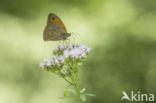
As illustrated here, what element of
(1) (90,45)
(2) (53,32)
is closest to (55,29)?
(2) (53,32)

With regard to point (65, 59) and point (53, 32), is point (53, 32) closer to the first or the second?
point (53, 32)

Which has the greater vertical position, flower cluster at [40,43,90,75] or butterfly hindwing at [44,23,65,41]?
butterfly hindwing at [44,23,65,41]

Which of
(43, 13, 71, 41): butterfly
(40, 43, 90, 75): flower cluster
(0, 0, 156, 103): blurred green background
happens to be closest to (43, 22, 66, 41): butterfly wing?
(43, 13, 71, 41): butterfly

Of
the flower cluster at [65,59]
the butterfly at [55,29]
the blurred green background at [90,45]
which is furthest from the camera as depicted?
the blurred green background at [90,45]

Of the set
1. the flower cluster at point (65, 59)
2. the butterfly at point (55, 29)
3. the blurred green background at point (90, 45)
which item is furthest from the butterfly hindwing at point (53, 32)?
the blurred green background at point (90, 45)

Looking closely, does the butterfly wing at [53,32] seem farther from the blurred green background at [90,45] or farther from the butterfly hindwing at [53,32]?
the blurred green background at [90,45]

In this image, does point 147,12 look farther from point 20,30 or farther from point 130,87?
point 20,30

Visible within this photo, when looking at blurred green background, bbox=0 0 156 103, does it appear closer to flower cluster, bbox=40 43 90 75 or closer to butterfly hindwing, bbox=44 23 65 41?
butterfly hindwing, bbox=44 23 65 41
